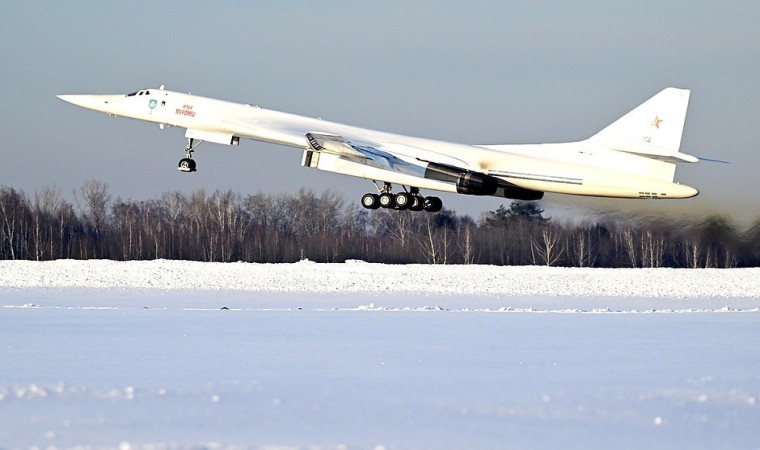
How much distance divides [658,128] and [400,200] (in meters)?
5.06

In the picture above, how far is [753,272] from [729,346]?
1843cm

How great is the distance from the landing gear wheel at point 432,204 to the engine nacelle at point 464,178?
3.94 feet

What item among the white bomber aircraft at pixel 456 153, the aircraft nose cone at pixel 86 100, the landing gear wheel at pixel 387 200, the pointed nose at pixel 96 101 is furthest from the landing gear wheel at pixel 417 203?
the aircraft nose cone at pixel 86 100

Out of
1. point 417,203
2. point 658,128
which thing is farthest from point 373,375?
point 417,203

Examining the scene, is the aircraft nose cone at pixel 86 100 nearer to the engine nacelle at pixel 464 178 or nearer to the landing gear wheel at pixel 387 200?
the landing gear wheel at pixel 387 200

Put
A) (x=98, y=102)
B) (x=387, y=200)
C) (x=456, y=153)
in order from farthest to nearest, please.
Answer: (x=98, y=102) < (x=387, y=200) < (x=456, y=153)

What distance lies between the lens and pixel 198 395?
8.66 m

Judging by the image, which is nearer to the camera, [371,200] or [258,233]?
[371,200]

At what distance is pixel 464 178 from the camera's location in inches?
827

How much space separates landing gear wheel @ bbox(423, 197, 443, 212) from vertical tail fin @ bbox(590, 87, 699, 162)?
11.6ft

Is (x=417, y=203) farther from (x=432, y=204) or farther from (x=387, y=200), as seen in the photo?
(x=387, y=200)

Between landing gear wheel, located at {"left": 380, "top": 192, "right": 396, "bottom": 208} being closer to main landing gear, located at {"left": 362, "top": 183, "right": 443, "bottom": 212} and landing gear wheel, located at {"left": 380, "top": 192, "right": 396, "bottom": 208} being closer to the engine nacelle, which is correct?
main landing gear, located at {"left": 362, "top": 183, "right": 443, "bottom": 212}

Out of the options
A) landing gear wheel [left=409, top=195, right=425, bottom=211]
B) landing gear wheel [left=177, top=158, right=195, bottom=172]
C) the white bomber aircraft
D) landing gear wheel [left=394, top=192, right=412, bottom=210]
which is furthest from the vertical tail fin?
landing gear wheel [left=177, top=158, right=195, bottom=172]

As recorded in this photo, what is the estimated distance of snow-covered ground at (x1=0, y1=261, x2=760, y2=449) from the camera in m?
7.61
